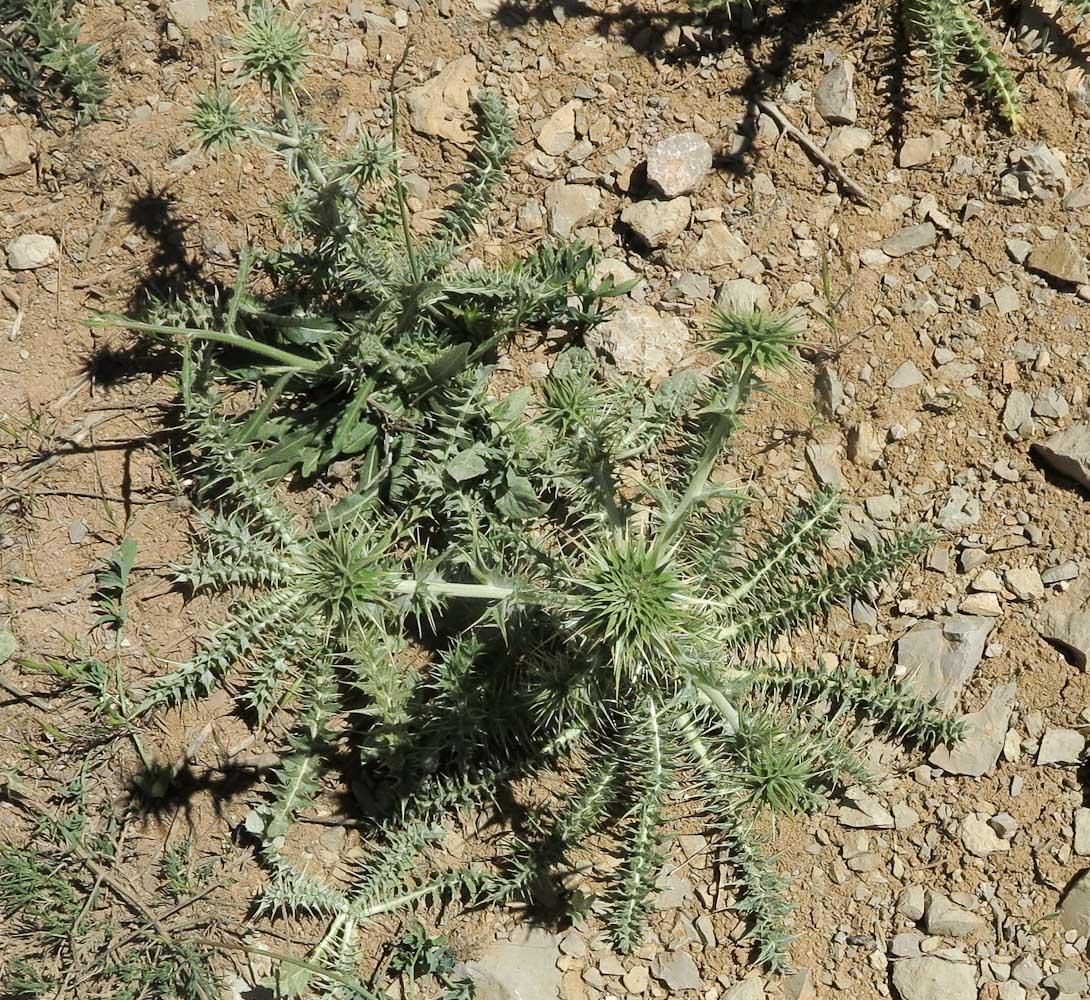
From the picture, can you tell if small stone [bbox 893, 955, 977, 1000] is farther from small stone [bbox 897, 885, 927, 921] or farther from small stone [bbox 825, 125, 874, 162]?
small stone [bbox 825, 125, 874, 162]

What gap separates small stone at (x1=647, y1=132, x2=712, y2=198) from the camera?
359cm

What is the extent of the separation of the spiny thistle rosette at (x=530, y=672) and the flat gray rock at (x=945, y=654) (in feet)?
0.44

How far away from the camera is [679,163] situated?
11.8ft

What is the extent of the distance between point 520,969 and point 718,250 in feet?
8.02

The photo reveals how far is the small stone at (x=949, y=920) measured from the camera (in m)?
3.06

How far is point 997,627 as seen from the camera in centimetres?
324

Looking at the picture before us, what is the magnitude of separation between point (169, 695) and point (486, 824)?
1109 millimetres

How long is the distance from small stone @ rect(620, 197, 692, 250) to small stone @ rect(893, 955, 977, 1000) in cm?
245

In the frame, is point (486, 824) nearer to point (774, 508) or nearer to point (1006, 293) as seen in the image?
point (774, 508)

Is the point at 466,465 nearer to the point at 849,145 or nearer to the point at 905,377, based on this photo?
the point at 905,377

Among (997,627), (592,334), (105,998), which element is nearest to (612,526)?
(592,334)

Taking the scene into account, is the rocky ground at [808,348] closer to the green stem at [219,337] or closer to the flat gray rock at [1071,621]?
the flat gray rock at [1071,621]

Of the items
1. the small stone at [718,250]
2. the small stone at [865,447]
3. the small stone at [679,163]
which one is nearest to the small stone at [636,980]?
the small stone at [865,447]

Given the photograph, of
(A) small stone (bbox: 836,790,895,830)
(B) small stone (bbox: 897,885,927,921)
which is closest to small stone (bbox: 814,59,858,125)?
(A) small stone (bbox: 836,790,895,830)
